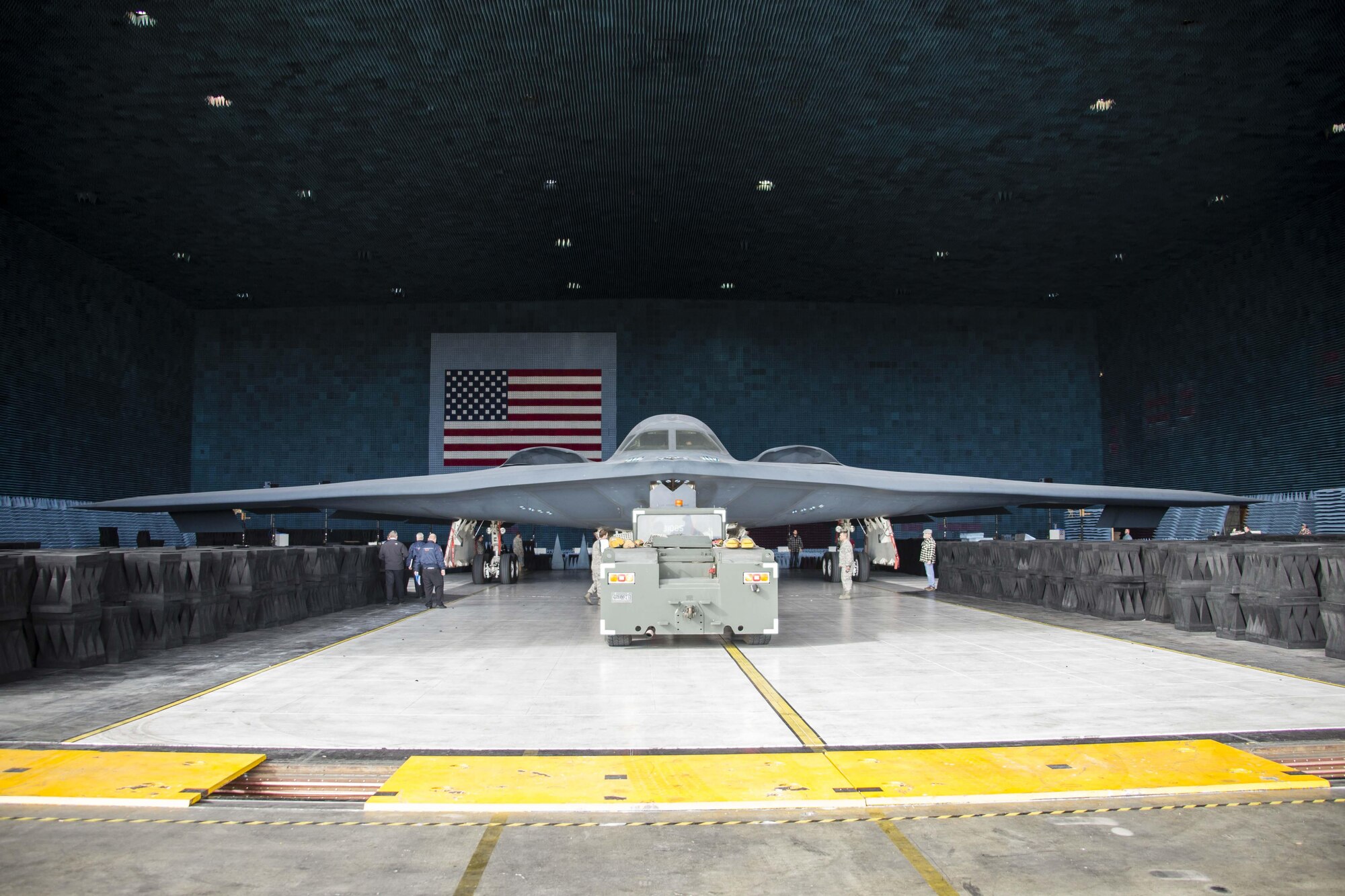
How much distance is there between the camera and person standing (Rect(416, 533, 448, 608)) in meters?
13.3

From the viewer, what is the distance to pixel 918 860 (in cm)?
318

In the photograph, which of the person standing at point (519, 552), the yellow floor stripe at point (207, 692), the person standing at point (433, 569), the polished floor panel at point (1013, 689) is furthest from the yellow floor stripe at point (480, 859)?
the person standing at point (519, 552)

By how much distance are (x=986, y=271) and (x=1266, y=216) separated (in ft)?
21.6

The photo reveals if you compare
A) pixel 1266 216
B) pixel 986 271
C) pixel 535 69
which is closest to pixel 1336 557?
pixel 535 69

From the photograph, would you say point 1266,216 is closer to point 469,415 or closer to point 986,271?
point 986,271

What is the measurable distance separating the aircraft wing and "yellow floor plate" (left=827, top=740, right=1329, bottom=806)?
6.69 m

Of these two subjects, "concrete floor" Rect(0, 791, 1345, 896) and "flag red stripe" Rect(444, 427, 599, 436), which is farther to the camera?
"flag red stripe" Rect(444, 427, 599, 436)

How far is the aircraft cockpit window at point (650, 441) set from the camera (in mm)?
12266

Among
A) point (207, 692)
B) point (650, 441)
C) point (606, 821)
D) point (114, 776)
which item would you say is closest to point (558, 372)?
point (650, 441)

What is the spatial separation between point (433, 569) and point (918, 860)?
1109cm

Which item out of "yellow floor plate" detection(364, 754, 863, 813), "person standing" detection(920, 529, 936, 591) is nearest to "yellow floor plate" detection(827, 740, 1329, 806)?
"yellow floor plate" detection(364, 754, 863, 813)

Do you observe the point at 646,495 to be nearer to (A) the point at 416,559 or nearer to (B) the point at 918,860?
(A) the point at 416,559

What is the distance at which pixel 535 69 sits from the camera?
14320 mm

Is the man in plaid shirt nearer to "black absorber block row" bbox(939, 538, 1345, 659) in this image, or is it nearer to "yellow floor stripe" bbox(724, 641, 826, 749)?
"black absorber block row" bbox(939, 538, 1345, 659)
